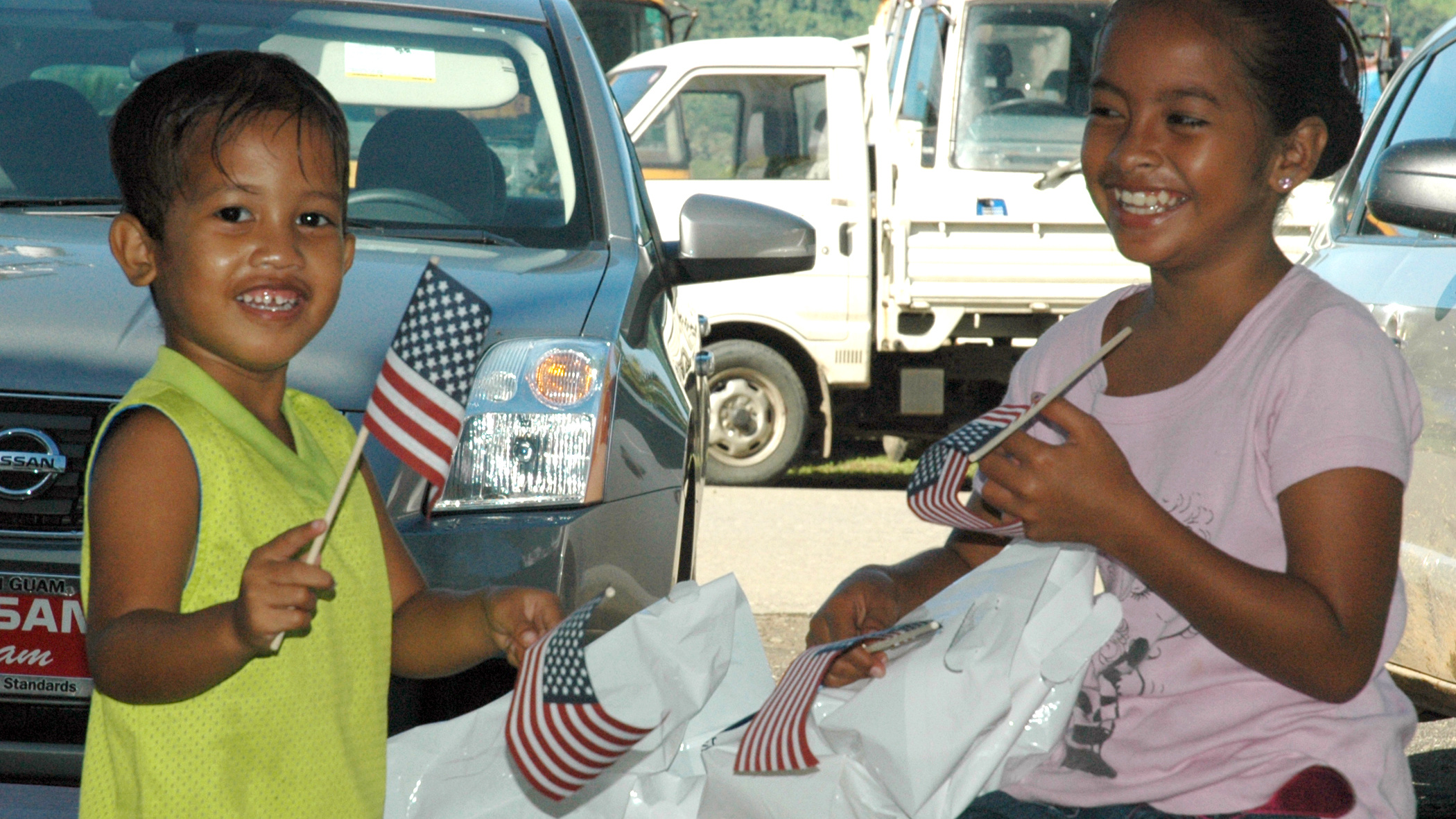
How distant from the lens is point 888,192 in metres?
8.82

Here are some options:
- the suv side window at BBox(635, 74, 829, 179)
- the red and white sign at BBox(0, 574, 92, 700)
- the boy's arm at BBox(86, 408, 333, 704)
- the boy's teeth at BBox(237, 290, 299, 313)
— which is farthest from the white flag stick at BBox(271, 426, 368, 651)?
the suv side window at BBox(635, 74, 829, 179)

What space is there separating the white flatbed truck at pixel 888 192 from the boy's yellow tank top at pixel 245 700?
6845mm

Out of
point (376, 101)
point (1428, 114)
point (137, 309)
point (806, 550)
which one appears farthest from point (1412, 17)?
point (137, 309)

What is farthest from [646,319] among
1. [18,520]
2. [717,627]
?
[717,627]

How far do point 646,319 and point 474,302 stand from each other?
1637 mm

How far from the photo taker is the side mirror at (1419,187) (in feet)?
10.6

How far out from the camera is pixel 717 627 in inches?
68.8

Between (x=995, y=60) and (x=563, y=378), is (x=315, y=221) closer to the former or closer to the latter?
(x=563, y=378)

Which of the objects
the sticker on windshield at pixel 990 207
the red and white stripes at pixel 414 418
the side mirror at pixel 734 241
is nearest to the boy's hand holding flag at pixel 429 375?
the red and white stripes at pixel 414 418

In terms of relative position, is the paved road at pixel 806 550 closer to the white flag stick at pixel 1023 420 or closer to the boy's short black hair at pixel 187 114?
the white flag stick at pixel 1023 420

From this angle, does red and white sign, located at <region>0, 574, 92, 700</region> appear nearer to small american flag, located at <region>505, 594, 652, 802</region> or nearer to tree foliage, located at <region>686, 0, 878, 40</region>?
small american flag, located at <region>505, 594, 652, 802</region>

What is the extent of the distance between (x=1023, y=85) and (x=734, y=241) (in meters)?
5.41

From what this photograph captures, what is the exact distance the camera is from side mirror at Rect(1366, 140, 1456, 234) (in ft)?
10.6

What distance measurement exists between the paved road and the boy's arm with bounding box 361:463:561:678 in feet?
9.35
